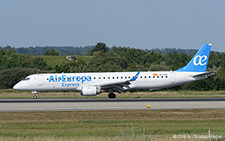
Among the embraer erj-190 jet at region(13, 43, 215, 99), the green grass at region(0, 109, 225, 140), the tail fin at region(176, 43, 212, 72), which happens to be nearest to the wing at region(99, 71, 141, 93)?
the embraer erj-190 jet at region(13, 43, 215, 99)

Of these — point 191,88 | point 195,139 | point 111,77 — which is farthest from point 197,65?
point 195,139

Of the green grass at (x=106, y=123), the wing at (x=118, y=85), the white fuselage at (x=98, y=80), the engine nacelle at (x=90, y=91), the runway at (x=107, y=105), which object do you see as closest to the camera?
the green grass at (x=106, y=123)

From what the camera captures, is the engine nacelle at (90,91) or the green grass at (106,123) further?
the engine nacelle at (90,91)

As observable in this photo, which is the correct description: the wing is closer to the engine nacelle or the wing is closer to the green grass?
the engine nacelle

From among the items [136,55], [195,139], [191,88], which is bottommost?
[195,139]

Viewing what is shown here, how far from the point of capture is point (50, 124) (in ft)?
78.2

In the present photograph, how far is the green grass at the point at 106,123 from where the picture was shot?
20203 mm

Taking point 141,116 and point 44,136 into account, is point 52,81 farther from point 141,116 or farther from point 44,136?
point 44,136

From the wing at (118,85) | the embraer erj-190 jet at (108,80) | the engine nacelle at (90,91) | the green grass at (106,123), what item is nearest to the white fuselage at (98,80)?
the embraer erj-190 jet at (108,80)

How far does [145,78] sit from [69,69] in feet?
111

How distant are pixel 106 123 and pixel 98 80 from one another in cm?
2118

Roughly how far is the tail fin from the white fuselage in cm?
89

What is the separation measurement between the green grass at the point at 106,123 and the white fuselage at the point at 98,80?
15328 mm

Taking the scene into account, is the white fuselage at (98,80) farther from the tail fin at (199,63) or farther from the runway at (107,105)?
the runway at (107,105)
